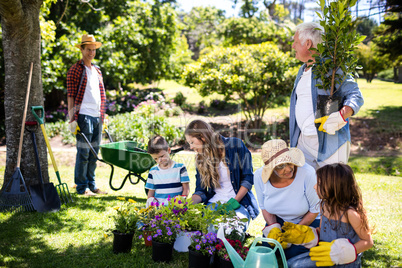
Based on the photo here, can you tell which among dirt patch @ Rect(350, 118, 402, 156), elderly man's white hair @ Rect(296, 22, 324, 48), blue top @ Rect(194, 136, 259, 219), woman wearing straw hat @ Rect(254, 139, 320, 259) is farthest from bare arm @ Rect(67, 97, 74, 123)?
dirt patch @ Rect(350, 118, 402, 156)

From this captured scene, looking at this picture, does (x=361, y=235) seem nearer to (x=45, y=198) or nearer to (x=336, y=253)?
(x=336, y=253)

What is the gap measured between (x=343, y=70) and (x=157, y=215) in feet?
5.91

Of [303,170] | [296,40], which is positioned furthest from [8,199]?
[296,40]

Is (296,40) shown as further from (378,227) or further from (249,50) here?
(249,50)

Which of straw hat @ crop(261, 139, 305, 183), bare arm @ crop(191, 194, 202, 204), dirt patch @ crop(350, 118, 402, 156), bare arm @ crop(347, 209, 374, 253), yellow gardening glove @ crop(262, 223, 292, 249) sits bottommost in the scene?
dirt patch @ crop(350, 118, 402, 156)

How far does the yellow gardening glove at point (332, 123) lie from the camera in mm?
2453

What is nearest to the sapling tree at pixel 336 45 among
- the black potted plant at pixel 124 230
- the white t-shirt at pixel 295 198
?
the white t-shirt at pixel 295 198

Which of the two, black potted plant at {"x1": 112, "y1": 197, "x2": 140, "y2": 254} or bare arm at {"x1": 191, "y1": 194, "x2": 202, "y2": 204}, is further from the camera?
bare arm at {"x1": 191, "y1": 194, "x2": 202, "y2": 204}

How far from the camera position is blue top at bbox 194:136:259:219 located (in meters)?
3.11

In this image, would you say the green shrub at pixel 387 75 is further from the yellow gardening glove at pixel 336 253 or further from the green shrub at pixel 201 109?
the yellow gardening glove at pixel 336 253

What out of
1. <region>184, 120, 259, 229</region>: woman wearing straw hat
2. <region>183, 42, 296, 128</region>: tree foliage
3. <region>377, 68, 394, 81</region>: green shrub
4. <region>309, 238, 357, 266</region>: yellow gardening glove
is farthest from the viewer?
<region>377, 68, 394, 81</region>: green shrub

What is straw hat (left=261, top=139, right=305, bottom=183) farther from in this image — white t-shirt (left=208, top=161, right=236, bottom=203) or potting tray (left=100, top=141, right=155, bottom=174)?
potting tray (left=100, top=141, right=155, bottom=174)

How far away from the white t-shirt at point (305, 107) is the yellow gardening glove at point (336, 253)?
951 millimetres

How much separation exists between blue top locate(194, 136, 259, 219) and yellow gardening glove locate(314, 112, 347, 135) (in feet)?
2.71
